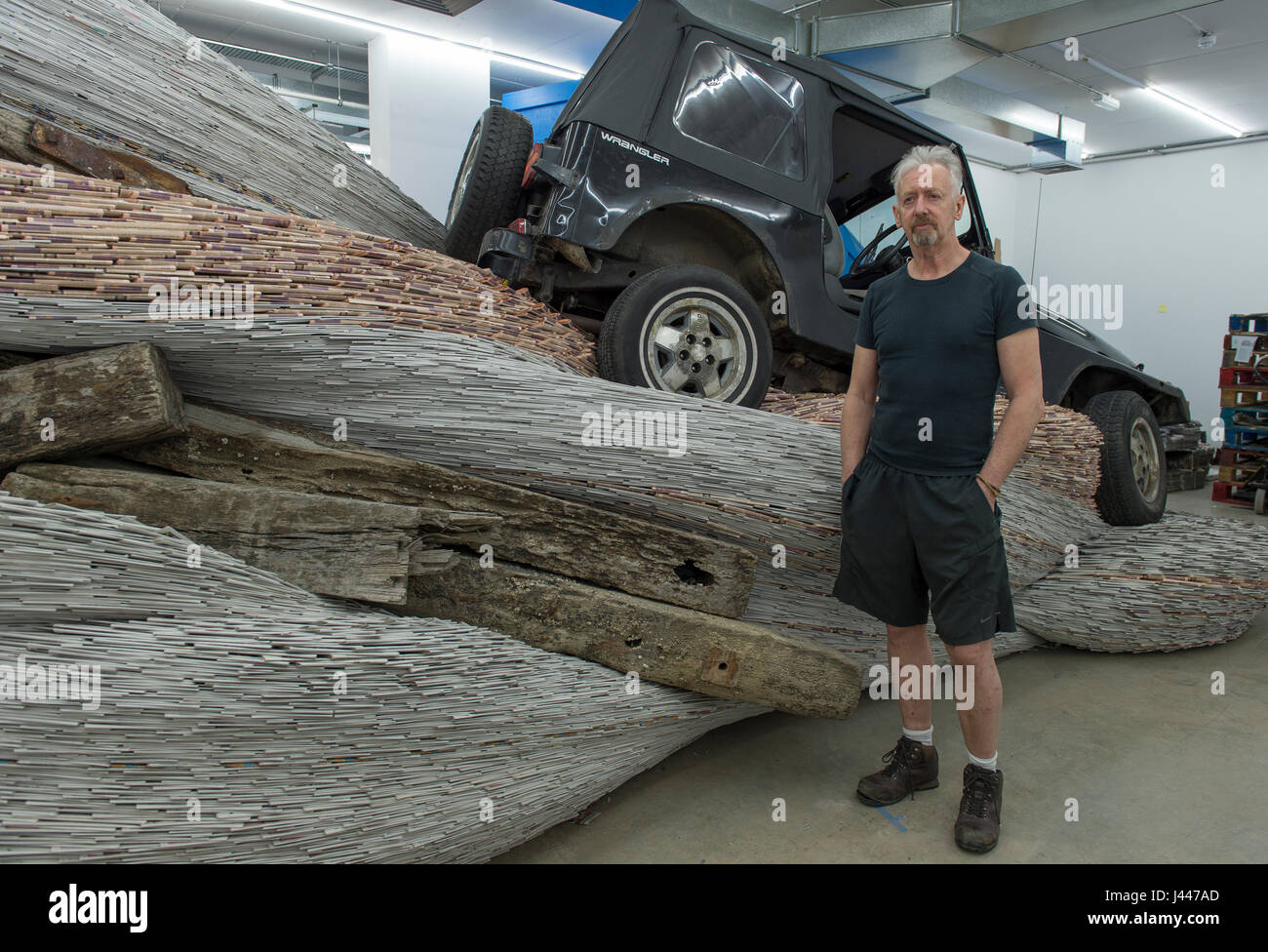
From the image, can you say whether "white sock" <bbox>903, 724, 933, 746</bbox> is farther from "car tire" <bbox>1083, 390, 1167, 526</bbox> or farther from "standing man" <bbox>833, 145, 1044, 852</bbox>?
"car tire" <bbox>1083, 390, 1167, 526</bbox>

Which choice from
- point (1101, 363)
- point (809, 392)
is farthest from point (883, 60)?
point (809, 392)

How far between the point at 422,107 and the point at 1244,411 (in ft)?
25.0

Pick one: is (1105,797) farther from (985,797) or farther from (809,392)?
(809,392)

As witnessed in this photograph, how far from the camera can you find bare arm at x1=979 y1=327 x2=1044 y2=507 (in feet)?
6.78

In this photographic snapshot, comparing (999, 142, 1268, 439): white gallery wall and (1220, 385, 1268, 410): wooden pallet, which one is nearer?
(1220, 385, 1268, 410): wooden pallet

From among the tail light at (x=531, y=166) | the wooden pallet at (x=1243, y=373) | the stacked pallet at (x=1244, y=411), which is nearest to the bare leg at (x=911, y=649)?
the tail light at (x=531, y=166)

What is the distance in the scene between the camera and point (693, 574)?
2469 mm

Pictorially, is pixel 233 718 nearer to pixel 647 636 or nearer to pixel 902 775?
pixel 647 636

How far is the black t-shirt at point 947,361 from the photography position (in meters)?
2.10

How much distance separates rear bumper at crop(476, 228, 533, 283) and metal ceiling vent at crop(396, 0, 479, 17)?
381cm

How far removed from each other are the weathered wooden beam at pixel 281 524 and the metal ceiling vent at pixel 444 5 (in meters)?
5.14

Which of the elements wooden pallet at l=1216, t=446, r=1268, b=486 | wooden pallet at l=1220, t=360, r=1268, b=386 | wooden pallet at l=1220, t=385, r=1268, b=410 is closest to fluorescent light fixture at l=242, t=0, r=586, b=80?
wooden pallet at l=1220, t=360, r=1268, b=386

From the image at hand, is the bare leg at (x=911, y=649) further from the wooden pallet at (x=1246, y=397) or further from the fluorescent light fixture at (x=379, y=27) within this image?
the wooden pallet at (x=1246, y=397)
